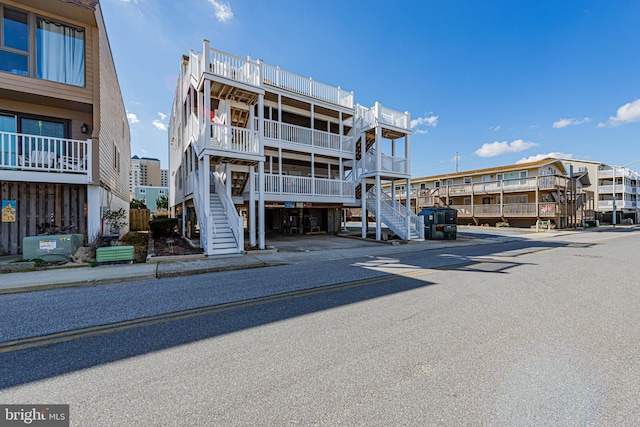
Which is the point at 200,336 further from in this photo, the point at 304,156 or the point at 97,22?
the point at 304,156

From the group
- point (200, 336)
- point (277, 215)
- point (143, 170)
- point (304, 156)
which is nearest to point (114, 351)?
point (200, 336)

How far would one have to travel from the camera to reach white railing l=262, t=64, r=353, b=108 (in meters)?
15.4

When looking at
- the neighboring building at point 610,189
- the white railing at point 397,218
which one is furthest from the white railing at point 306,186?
the neighboring building at point 610,189

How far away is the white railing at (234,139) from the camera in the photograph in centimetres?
1181

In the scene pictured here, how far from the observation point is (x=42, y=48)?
945cm

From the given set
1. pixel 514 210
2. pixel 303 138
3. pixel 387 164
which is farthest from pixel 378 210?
pixel 514 210

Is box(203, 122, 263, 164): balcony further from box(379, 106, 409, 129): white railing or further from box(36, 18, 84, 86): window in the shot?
box(379, 106, 409, 129): white railing

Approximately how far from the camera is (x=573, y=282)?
6.63m

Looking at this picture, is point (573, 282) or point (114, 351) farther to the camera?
point (573, 282)

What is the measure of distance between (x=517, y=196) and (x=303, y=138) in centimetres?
2574

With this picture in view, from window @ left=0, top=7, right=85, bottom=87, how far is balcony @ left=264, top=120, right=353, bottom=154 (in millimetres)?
7722

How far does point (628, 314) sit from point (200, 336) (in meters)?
6.50

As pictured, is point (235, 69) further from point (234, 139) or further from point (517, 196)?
point (517, 196)

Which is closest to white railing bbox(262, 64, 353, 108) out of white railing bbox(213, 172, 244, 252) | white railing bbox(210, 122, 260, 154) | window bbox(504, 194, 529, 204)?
white railing bbox(210, 122, 260, 154)
